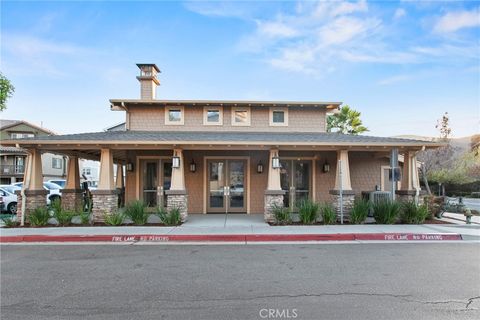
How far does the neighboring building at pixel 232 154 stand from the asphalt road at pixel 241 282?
14.3ft

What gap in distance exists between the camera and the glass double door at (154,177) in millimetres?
14852

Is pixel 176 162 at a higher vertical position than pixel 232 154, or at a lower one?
lower

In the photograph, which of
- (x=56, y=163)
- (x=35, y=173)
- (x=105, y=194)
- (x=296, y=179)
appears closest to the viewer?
(x=105, y=194)

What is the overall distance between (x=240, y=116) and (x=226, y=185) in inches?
143

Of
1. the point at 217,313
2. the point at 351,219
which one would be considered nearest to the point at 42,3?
the point at 217,313

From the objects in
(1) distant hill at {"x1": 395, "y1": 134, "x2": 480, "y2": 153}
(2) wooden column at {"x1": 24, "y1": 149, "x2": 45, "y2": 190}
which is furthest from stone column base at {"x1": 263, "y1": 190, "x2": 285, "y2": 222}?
(1) distant hill at {"x1": 395, "y1": 134, "x2": 480, "y2": 153}

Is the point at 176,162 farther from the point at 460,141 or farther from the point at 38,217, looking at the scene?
the point at 460,141

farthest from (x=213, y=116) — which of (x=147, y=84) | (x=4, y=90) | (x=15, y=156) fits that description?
(x=15, y=156)

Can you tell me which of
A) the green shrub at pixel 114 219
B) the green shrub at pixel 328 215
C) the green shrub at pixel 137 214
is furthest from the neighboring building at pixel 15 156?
the green shrub at pixel 328 215

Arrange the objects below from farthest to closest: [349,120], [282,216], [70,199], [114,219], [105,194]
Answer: [349,120], [70,199], [105,194], [282,216], [114,219]

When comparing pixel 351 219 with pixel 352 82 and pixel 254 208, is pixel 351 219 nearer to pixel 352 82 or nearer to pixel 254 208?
pixel 254 208

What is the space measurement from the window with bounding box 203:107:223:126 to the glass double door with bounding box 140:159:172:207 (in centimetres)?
283

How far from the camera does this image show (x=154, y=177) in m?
14.9

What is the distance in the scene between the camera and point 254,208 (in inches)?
583
